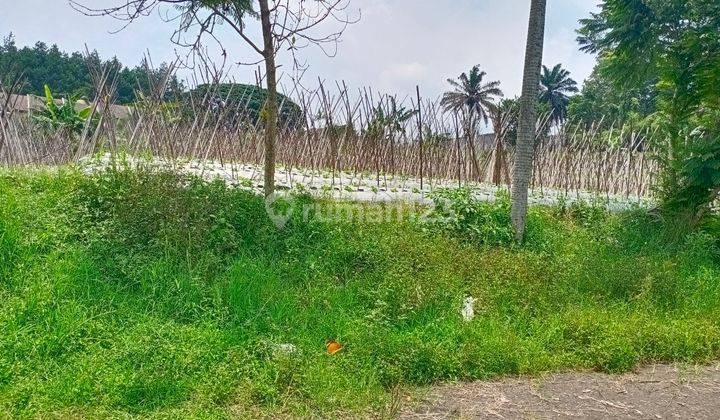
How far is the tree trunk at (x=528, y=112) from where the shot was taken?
4715 millimetres

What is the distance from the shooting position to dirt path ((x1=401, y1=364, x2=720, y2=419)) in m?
2.50

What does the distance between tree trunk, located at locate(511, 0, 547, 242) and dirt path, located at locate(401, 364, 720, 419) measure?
2.09 meters

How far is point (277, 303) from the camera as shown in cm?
331

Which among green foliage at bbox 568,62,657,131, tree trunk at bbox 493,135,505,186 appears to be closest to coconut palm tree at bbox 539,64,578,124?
green foliage at bbox 568,62,657,131

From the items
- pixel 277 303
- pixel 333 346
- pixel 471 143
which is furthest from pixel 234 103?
pixel 333 346

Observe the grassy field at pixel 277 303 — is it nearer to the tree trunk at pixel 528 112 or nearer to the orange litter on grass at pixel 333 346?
the orange litter on grass at pixel 333 346

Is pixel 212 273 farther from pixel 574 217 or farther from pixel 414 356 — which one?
pixel 574 217

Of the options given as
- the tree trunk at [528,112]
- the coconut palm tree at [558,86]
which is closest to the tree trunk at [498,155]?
the tree trunk at [528,112]

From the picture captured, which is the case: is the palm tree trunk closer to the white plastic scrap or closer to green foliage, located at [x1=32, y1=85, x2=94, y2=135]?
the white plastic scrap

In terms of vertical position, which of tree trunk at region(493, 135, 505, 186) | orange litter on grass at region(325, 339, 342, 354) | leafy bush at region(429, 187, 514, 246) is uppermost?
tree trunk at region(493, 135, 505, 186)

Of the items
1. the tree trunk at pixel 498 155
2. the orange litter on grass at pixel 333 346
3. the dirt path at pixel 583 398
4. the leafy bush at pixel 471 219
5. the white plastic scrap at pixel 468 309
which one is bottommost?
the dirt path at pixel 583 398

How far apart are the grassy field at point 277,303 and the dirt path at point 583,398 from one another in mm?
A: 133

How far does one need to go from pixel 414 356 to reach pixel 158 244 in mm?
2097

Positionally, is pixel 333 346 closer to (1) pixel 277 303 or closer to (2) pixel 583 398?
(1) pixel 277 303
